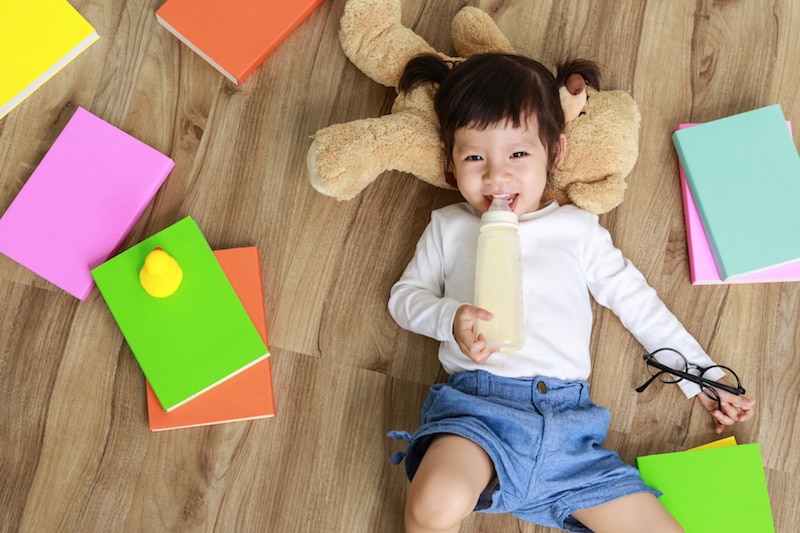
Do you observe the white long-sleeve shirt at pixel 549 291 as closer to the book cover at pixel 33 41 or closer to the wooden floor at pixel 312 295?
the wooden floor at pixel 312 295

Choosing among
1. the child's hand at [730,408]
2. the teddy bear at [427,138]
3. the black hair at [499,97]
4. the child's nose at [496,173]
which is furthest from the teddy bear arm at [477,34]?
the child's hand at [730,408]

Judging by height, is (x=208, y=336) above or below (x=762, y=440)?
above

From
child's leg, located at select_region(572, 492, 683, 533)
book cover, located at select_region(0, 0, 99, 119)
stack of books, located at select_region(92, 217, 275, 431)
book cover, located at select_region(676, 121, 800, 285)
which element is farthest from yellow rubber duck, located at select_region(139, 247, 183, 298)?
book cover, located at select_region(676, 121, 800, 285)

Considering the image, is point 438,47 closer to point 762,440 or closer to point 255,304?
point 255,304

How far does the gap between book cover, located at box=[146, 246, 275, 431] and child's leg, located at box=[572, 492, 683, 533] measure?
0.51 meters

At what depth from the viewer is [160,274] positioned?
3.23ft

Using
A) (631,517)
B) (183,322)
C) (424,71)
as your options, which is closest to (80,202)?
(183,322)

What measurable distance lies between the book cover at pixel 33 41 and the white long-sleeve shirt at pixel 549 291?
0.71 meters

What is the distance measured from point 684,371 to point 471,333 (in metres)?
0.39

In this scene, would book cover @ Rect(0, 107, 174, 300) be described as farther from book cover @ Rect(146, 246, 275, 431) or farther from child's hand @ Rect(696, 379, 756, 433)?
child's hand @ Rect(696, 379, 756, 433)

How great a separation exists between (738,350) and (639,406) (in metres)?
0.19

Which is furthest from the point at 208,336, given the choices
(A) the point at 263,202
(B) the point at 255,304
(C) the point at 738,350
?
(C) the point at 738,350

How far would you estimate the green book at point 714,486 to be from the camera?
3.23 ft

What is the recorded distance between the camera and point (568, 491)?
900mm
